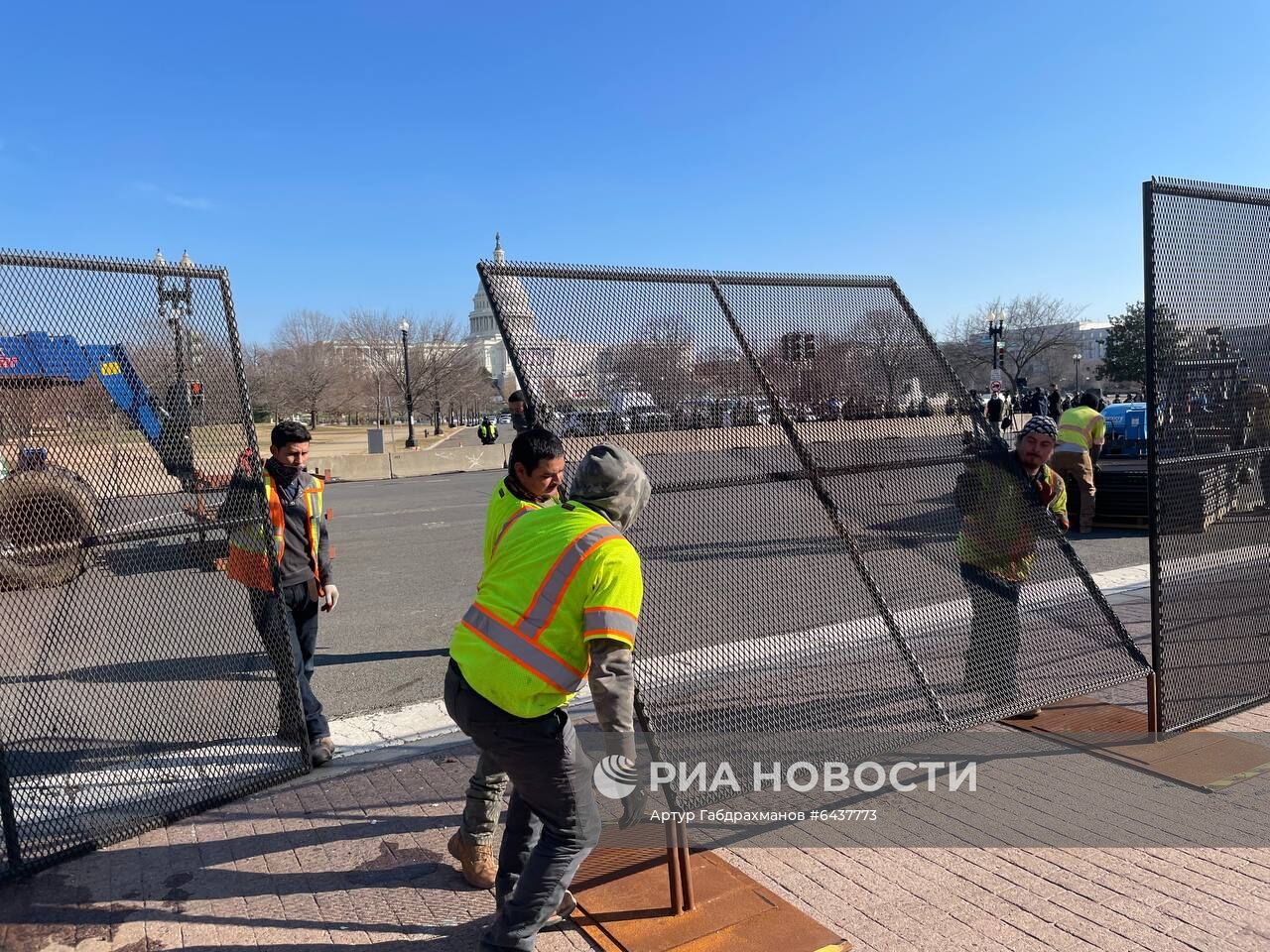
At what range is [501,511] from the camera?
11.2ft

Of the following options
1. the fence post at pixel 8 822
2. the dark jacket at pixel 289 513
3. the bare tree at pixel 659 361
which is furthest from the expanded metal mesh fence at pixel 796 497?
the fence post at pixel 8 822

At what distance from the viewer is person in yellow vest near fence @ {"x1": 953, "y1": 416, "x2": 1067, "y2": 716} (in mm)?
4742

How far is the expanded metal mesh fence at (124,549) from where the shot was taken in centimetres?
365

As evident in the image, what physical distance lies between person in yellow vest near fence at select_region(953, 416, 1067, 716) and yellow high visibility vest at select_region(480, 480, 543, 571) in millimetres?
2583

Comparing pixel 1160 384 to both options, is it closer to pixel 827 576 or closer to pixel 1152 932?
pixel 827 576

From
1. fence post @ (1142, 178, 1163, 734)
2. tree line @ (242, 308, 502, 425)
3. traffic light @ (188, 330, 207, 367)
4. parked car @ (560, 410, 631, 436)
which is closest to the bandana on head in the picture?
fence post @ (1142, 178, 1163, 734)

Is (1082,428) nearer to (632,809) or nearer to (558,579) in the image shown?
(632,809)

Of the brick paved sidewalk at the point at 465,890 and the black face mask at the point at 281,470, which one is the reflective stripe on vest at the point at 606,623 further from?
the black face mask at the point at 281,470

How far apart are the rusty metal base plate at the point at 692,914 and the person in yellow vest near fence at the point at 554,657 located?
1.48 feet

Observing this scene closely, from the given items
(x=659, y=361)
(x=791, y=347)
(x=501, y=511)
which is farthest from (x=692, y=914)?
(x=791, y=347)

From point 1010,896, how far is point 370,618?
20.4ft

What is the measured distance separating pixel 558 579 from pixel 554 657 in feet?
0.82

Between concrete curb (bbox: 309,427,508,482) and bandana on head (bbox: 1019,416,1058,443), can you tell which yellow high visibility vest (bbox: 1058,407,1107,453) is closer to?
bandana on head (bbox: 1019,416,1058,443)

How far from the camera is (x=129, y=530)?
395 cm
